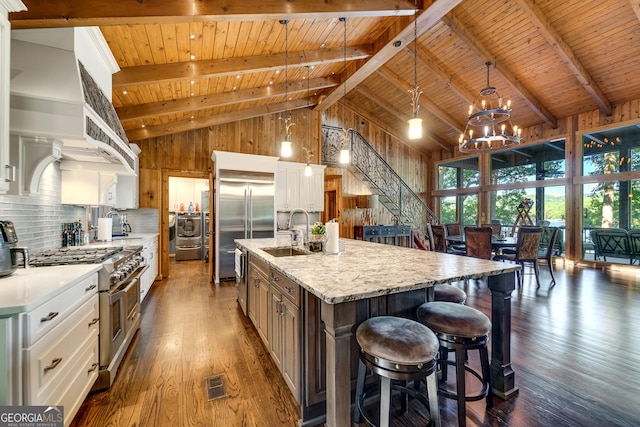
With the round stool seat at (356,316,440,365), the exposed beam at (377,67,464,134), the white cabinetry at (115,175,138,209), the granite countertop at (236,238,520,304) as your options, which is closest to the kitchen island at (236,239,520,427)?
the granite countertop at (236,238,520,304)

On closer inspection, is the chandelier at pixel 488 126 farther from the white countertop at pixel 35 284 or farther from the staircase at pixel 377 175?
the white countertop at pixel 35 284

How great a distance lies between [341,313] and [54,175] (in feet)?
11.4

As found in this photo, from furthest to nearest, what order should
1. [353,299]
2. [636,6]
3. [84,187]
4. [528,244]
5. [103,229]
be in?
[528,244], [636,6], [103,229], [84,187], [353,299]

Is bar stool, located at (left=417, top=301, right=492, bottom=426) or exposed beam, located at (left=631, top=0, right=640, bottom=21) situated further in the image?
exposed beam, located at (left=631, top=0, right=640, bottom=21)

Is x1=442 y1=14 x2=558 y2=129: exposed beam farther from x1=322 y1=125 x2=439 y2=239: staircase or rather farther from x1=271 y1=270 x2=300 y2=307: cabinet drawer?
x1=271 y1=270 x2=300 y2=307: cabinet drawer

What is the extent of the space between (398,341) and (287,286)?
0.83 metres

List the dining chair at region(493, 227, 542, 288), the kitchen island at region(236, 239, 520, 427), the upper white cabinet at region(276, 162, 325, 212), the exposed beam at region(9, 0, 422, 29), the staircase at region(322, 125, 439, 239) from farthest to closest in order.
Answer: the staircase at region(322, 125, 439, 239)
the upper white cabinet at region(276, 162, 325, 212)
the dining chair at region(493, 227, 542, 288)
the exposed beam at region(9, 0, 422, 29)
the kitchen island at region(236, 239, 520, 427)

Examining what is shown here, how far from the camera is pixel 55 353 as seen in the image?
4.80 ft

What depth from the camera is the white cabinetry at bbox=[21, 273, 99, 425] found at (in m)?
1.28

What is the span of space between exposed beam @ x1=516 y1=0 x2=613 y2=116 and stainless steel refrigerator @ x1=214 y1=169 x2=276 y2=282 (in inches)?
210

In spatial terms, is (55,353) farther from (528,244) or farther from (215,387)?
(528,244)

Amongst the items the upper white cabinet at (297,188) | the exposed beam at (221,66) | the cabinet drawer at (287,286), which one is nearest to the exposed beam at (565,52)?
the exposed beam at (221,66)

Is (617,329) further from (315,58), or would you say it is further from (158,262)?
(158,262)

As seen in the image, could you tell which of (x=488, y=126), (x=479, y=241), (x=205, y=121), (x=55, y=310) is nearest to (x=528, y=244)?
(x=479, y=241)
